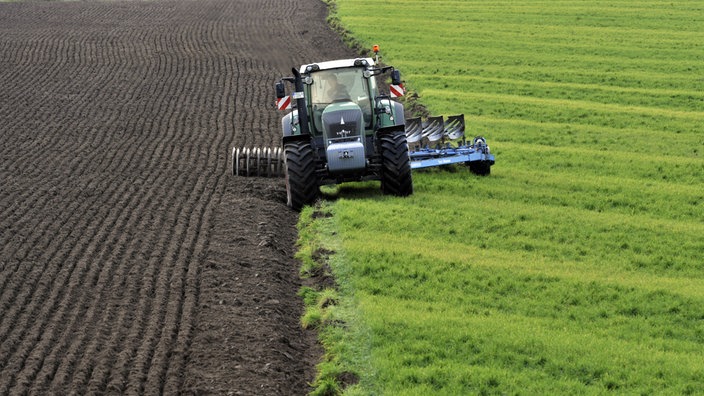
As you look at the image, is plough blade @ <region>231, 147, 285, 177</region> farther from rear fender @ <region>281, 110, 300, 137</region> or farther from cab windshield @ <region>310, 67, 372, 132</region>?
cab windshield @ <region>310, 67, 372, 132</region>

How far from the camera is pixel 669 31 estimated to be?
1661 inches

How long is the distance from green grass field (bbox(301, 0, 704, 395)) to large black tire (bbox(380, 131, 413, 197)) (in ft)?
0.99

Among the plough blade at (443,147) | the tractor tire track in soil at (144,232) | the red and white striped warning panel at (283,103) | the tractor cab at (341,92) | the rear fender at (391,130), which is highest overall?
the tractor cab at (341,92)

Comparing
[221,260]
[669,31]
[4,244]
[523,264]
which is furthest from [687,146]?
[669,31]

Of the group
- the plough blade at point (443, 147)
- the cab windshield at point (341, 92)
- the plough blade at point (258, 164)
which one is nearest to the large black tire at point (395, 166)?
the cab windshield at point (341, 92)

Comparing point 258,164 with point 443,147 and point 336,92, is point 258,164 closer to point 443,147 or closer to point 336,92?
point 336,92

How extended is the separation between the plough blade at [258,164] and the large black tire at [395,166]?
280 cm

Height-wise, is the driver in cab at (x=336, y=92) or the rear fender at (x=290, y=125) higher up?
the driver in cab at (x=336, y=92)

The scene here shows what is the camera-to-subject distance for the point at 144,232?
647 inches

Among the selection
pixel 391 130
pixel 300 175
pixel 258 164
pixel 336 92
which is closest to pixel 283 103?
pixel 336 92

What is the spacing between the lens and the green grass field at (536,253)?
11203 millimetres

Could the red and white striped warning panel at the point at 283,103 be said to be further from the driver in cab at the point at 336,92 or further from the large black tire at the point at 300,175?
the large black tire at the point at 300,175

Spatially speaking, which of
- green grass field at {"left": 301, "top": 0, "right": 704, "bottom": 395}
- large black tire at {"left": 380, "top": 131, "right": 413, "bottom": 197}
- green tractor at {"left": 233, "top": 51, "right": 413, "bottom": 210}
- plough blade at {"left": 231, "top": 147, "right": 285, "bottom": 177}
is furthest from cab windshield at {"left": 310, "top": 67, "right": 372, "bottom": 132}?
plough blade at {"left": 231, "top": 147, "right": 285, "bottom": 177}

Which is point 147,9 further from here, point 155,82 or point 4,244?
point 4,244
